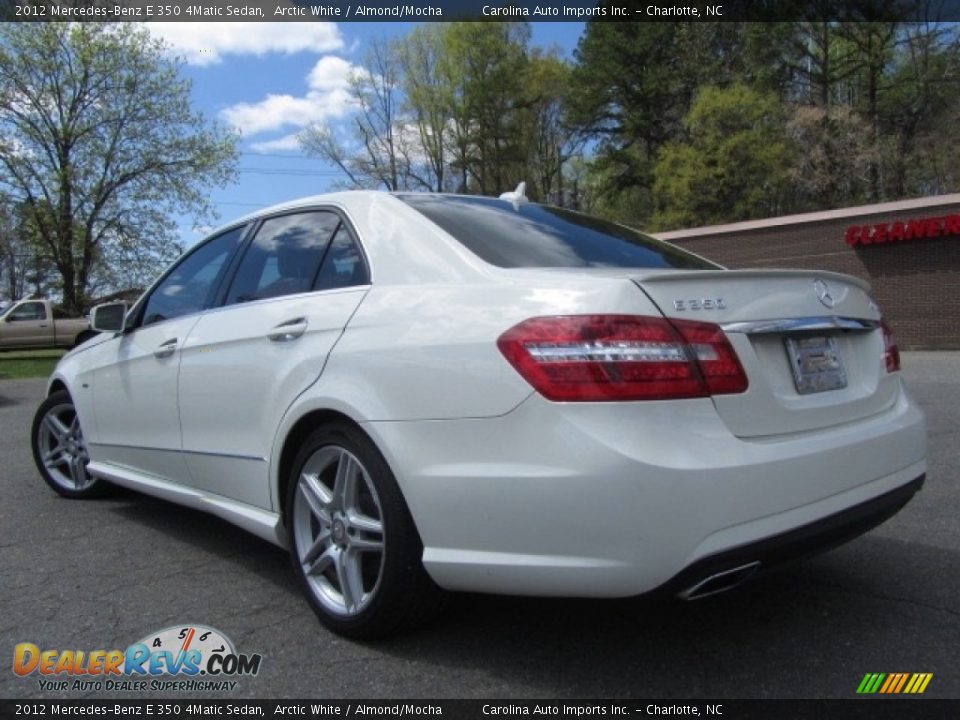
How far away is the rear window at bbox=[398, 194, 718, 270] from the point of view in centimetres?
273

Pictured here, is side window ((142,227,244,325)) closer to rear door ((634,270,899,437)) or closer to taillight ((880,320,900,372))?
rear door ((634,270,899,437))

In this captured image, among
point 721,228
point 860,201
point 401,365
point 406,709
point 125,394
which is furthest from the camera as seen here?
point 860,201

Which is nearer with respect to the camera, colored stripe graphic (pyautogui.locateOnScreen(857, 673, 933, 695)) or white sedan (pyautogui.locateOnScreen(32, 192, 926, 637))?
white sedan (pyautogui.locateOnScreen(32, 192, 926, 637))

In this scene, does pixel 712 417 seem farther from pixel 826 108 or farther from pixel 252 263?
pixel 826 108

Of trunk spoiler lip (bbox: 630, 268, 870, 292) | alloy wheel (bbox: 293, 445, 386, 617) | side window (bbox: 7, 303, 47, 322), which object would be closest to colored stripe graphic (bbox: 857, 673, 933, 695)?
trunk spoiler lip (bbox: 630, 268, 870, 292)

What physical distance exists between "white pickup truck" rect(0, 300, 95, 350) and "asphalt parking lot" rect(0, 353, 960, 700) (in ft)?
75.2

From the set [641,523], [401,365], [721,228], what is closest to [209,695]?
[401,365]

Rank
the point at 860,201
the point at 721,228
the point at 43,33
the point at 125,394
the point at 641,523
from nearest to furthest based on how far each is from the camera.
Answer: the point at 641,523
the point at 125,394
the point at 721,228
the point at 43,33
the point at 860,201

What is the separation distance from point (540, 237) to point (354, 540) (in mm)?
1313

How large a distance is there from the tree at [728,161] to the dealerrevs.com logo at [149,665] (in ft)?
112

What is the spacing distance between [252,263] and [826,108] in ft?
118

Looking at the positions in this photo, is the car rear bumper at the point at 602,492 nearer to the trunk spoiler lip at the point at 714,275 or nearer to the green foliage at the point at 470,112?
the trunk spoiler lip at the point at 714,275

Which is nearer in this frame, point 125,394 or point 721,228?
point 125,394

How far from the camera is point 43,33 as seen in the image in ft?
91.1
